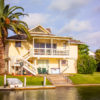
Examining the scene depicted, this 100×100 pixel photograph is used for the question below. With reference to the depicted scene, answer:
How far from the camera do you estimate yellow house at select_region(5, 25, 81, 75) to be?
1238 inches

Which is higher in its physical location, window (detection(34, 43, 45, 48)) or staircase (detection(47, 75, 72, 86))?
window (detection(34, 43, 45, 48))

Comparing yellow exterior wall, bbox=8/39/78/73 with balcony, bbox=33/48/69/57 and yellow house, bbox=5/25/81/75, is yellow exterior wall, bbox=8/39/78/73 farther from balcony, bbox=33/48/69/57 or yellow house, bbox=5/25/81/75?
balcony, bbox=33/48/69/57

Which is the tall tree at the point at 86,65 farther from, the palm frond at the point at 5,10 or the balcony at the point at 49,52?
the palm frond at the point at 5,10

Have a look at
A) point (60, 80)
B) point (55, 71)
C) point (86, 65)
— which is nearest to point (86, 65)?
point (86, 65)

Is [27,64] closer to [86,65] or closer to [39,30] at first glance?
[39,30]

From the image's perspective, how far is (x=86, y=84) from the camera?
27031mm

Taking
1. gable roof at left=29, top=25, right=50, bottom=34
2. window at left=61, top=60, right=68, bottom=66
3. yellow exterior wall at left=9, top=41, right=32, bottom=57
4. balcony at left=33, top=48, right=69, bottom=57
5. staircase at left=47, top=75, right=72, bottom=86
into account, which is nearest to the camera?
staircase at left=47, top=75, right=72, bottom=86

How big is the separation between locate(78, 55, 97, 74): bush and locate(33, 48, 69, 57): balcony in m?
3.23

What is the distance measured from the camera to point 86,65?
34.5m

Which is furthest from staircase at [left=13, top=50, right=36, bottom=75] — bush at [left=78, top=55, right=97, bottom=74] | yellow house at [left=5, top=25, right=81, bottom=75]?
bush at [left=78, top=55, right=97, bottom=74]

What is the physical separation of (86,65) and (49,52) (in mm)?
6385

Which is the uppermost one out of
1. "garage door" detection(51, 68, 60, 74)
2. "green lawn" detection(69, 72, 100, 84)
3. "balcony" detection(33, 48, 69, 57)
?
"balcony" detection(33, 48, 69, 57)

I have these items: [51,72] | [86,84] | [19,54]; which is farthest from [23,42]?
[86,84]

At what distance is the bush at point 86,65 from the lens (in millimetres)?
34344
